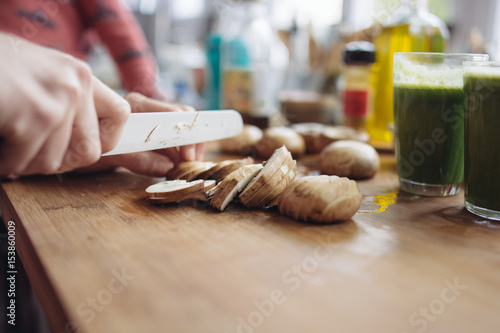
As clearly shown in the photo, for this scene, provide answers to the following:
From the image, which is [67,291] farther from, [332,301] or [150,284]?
[332,301]

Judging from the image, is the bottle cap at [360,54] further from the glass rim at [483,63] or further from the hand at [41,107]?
the hand at [41,107]

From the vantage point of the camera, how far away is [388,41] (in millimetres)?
1293

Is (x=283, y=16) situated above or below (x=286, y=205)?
above

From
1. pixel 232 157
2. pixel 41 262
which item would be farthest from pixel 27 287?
pixel 41 262

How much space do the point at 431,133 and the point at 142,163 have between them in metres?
0.54

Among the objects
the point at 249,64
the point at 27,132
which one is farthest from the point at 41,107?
the point at 249,64

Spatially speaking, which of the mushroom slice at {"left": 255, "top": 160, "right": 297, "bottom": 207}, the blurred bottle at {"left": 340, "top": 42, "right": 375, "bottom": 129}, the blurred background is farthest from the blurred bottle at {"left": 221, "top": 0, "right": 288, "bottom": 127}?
the mushroom slice at {"left": 255, "top": 160, "right": 297, "bottom": 207}

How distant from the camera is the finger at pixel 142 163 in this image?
0.82 metres

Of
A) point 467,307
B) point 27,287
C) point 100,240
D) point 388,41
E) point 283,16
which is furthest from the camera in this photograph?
point 283,16

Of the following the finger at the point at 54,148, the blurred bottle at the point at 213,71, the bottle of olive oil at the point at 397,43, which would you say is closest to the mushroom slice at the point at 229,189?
the finger at the point at 54,148

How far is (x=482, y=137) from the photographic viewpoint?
0.65 m

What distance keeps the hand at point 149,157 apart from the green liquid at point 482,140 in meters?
0.48

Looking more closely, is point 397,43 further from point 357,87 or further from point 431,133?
point 431,133

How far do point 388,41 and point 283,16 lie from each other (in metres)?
2.26
